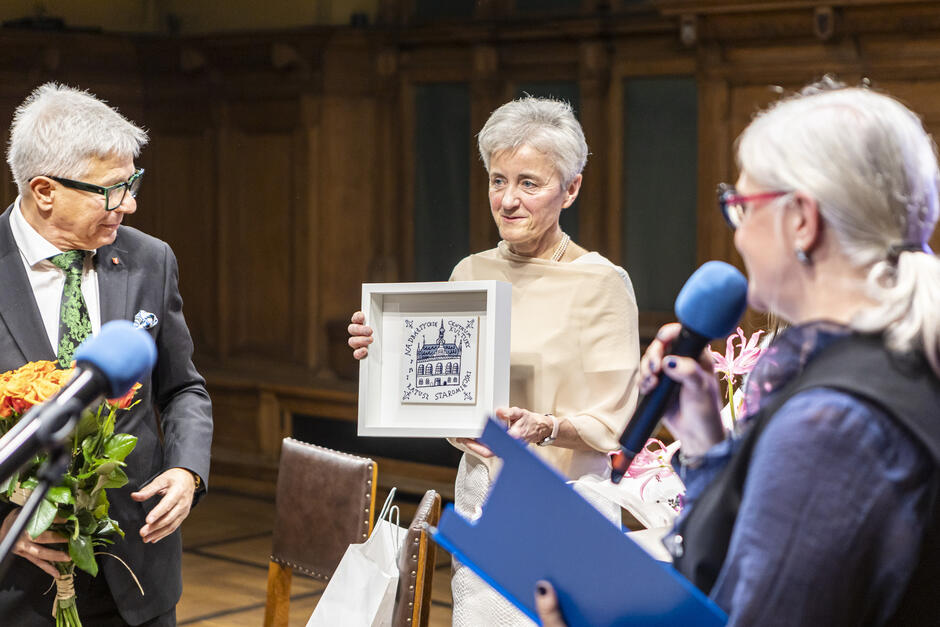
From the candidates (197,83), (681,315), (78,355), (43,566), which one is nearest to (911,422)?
(681,315)

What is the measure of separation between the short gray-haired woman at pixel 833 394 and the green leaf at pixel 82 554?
1046mm

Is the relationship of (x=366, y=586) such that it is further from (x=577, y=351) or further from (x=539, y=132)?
(x=539, y=132)

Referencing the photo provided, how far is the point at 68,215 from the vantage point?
87.8 inches

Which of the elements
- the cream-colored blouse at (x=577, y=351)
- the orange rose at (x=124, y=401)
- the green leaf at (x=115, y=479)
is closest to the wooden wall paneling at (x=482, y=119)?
the cream-colored blouse at (x=577, y=351)

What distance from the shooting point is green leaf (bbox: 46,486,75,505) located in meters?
1.90

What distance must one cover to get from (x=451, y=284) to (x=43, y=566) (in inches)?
38.0

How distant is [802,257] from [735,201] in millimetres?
108

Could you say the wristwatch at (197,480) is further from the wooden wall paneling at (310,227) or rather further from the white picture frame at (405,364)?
the wooden wall paneling at (310,227)

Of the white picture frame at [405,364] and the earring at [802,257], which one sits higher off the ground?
the earring at [802,257]

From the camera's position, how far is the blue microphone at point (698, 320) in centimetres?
135

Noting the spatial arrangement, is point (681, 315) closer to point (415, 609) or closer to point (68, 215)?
point (415, 609)

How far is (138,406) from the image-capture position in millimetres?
2301

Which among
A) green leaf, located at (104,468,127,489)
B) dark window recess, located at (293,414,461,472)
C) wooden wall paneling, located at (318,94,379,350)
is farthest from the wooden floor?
green leaf, located at (104,468,127,489)

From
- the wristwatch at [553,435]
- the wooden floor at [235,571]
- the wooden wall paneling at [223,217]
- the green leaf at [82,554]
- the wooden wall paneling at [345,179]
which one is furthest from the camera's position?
the wooden wall paneling at [223,217]
